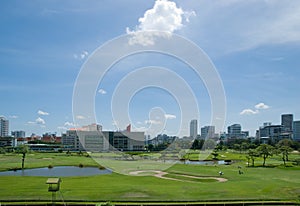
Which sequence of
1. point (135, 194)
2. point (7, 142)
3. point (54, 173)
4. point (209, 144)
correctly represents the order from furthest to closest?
point (7, 142) → point (209, 144) → point (54, 173) → point (135, 194)

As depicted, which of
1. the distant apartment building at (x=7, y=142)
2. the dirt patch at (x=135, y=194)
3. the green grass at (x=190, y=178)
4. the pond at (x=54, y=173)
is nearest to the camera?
the dirt patch at (x=135, y=194)

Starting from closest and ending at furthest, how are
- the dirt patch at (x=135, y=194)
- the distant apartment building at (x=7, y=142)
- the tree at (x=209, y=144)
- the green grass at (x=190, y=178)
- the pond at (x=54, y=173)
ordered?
the dirt patch at (x=135, y=194) → the green grass at (x=190, y=178) → the pond at (x=54, y=173) → the tree at (x=209, y=144) → the distant apartment building at (x=7, y=142)

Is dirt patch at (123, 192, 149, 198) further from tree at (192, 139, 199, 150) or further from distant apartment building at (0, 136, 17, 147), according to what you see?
distant apartment building at (0, 136, 17, 147)

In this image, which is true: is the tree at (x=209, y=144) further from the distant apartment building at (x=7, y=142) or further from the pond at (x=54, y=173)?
the distant apartment building at (x=7, y=142)

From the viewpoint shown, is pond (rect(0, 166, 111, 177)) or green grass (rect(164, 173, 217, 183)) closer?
green grass (rect(164, 173, 217, 183))

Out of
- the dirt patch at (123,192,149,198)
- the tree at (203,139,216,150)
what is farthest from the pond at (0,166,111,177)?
the tree at (203,139,216,150)

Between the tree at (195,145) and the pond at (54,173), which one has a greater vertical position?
the tree at (195,145)

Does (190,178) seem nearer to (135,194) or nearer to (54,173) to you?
(135,194)

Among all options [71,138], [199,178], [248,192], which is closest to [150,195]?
[248,192]

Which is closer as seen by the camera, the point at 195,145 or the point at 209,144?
the point at 209,144

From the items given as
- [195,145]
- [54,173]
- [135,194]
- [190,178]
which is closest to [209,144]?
[195,145]

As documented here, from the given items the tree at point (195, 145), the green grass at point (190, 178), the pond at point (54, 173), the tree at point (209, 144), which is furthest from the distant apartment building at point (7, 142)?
the green grass at point (190, 178)

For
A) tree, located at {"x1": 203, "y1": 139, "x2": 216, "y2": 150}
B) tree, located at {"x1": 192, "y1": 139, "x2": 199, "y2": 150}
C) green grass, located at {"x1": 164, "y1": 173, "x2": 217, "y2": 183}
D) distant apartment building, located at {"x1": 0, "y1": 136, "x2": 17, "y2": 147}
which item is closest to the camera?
green grass, located at {"x1": 164, "y1": 173, "x2": 217, "y2": 183}

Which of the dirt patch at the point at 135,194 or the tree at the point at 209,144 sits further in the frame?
the tree at the point at 209,144
